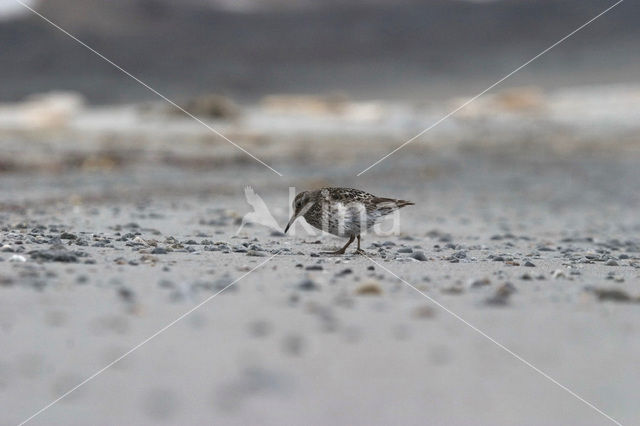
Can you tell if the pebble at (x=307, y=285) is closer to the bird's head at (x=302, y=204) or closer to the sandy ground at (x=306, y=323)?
the sandy ground at (x=306, y=323)

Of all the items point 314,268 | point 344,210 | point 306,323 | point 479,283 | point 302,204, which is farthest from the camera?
point 302,204

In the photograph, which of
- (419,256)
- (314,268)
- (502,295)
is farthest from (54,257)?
(502,295)

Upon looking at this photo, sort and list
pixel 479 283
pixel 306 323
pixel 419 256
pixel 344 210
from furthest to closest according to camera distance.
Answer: pixel 344 210 < pixel 419 256 < pixel 479 283 < pixel 306 323

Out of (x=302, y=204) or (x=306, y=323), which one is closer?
(x=306, y=323)

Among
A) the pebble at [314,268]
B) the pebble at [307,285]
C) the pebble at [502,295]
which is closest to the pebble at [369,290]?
the pebble at [307,285]

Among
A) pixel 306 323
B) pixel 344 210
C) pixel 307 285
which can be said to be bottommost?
pixel 306 323

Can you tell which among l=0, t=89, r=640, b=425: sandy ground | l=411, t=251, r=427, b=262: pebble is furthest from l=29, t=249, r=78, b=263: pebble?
l=411, t=251, r=427, b=262: pebble

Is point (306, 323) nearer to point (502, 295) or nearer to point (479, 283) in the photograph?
point (502, 295)
